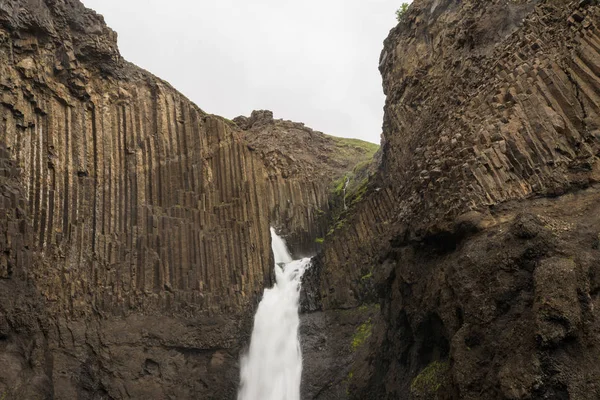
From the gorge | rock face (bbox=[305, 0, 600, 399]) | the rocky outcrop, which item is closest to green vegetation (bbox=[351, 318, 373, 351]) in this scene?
the gorge

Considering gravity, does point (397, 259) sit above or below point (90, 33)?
below

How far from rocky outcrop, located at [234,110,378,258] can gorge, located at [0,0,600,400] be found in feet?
0.62

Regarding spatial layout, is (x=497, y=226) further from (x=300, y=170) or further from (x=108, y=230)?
(x=300, y=170)

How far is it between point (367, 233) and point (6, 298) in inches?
521

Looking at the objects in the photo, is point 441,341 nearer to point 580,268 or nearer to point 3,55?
point 580,268

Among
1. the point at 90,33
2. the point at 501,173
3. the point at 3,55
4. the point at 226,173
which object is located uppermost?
the point at 90,33

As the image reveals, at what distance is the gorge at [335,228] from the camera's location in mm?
8711

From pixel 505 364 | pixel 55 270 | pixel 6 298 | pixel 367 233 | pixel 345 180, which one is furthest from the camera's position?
pixel 345 180

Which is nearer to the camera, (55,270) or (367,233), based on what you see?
(55,270)

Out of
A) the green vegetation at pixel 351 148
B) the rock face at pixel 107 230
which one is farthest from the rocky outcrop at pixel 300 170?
the rock face at pixel 107 230

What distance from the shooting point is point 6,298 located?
13531mm

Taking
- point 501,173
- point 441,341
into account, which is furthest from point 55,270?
point 501,173

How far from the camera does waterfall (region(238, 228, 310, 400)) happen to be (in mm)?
18141

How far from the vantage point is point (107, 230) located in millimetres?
17547
